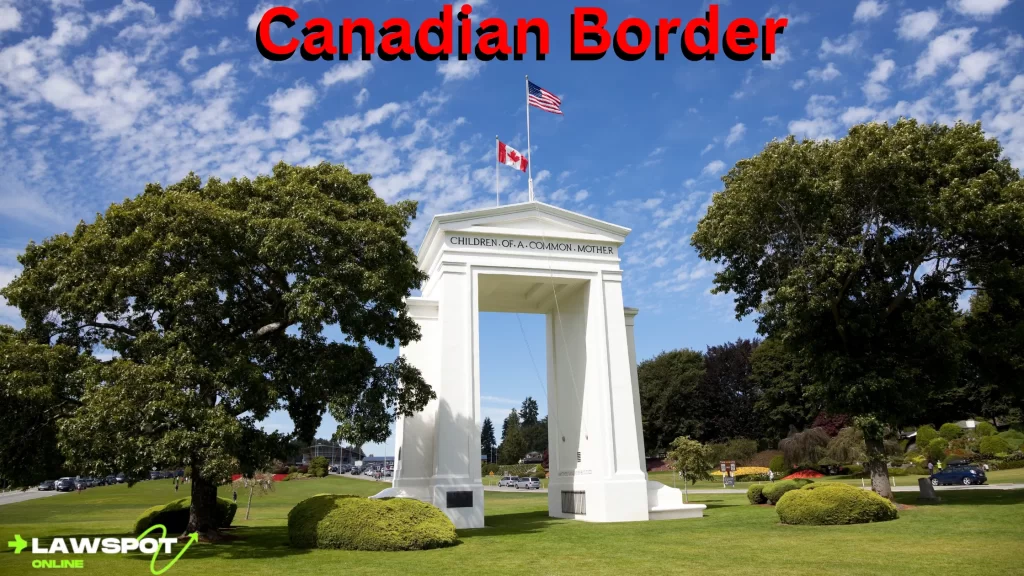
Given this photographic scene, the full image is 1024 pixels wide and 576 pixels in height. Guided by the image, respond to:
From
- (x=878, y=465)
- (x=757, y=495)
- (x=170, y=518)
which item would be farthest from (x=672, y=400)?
(x=170, y=518)

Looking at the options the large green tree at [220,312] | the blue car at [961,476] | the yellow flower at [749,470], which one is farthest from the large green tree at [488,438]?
the large green tree at [220,312]

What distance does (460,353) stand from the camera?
81.0ft

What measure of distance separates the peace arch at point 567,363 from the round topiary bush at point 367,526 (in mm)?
5523

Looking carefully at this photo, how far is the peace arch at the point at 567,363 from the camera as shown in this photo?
941 inches

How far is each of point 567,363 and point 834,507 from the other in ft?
40.3

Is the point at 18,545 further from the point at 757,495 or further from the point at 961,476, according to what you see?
the point at 961,476

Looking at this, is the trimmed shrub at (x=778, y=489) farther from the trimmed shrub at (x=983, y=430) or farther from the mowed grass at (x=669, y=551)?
the trimmed shrub at (x=983, y=430)

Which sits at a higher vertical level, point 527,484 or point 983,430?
point 983,430

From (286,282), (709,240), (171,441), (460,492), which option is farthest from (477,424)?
(709,240)

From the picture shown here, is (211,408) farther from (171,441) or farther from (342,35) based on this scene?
(342,35)

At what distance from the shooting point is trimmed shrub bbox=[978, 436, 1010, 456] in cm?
5138

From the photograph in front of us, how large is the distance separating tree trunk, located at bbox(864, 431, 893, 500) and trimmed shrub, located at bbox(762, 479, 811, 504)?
289cm

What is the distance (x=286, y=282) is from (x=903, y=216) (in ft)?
75.2

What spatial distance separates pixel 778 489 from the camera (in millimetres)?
28062
